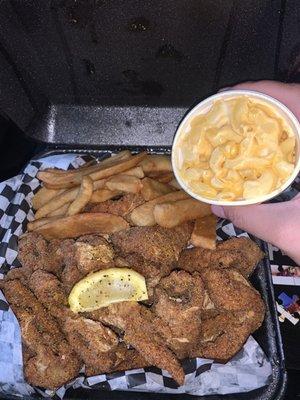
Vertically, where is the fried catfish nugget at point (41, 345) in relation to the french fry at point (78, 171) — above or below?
below

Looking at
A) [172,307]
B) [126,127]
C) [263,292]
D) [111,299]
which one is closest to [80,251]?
[111,299]

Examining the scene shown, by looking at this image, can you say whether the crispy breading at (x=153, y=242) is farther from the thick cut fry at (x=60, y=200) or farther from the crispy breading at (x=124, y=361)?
the crispy breading at (x=124, y=361)

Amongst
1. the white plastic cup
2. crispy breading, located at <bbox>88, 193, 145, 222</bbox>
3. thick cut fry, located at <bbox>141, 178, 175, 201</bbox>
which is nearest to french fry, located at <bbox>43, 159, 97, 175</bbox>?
crispy breading, located at <bbox>88, 193, 145, 222</bbox>

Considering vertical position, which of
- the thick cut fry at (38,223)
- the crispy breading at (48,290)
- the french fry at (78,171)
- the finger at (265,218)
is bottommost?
the crispy breading at (48,290)

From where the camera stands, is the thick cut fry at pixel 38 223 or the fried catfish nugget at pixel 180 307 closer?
the fried catfish nugget at pixel 180 307

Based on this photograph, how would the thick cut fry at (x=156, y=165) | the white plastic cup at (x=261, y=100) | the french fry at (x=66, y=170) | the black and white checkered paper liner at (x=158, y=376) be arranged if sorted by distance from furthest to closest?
the french fry at (x=66, y=170) < the thick cut fry at (x=156, y=165) < the black and white checkered paper liner at (x=158, y=376) < the white plastic cup at (x=261, y=100)

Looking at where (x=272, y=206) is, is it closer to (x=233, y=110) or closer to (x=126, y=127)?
(x=233, y=110)

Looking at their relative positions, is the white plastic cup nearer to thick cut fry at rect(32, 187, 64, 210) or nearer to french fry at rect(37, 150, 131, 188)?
french fry at rect(37, 150, 131, 188)

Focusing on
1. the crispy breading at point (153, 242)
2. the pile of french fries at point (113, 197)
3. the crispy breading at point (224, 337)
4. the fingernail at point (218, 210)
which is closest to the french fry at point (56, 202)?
the pile of french fries at point (113, 197)
